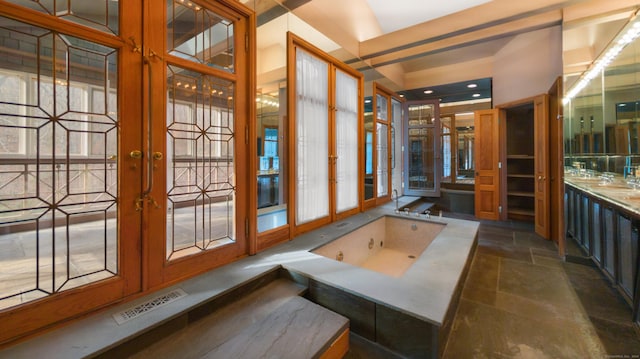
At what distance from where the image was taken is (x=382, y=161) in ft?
17.2

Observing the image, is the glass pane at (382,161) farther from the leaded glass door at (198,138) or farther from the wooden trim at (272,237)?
the leaded glass door at (198,138)

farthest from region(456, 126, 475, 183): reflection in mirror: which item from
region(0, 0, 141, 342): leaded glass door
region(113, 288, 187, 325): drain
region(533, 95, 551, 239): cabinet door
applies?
region(0, 0, 141, 342): leaded glass door

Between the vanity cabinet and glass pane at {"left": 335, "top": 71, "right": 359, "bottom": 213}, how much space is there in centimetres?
278

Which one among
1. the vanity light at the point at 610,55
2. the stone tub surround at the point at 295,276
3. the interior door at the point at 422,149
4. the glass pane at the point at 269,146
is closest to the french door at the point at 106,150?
the stone tub surround at the point at 295,276

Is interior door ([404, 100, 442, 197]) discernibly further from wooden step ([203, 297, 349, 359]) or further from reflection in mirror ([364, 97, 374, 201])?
wooden step ([203, 297, 349, 359])

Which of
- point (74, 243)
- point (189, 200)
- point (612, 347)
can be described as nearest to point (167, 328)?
point (74, 243)

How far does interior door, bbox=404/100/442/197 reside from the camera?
591 cm

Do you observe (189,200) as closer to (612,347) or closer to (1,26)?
(1,26)

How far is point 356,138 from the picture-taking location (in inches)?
167

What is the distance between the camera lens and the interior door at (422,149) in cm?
591

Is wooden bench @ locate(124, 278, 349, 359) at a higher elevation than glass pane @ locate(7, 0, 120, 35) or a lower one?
lower

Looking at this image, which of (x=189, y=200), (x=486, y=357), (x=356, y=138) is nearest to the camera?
(x=486, y=357)

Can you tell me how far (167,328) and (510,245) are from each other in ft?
14.0

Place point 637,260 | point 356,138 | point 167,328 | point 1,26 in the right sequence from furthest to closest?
point 356,138 → point 637,260 → point 167,328 → point 1,26
